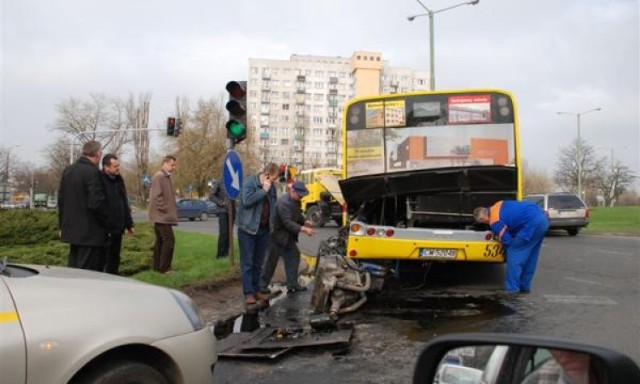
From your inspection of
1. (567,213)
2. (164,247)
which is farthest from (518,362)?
(567,213)

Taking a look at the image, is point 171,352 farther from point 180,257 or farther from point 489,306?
point 180,257

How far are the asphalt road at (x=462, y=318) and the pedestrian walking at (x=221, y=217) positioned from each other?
13.4 ft

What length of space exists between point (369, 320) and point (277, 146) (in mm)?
107753

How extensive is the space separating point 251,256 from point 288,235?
3.41ft

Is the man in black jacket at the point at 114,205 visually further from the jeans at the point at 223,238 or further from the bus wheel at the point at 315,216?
the bus wheel at the point at 315,216

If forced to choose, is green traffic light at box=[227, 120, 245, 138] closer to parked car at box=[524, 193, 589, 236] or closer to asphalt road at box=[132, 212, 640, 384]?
asphalt road at box=[132, 212, 640, 384]

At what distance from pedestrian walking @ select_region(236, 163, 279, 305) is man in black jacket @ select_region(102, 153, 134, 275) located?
150 centimetres

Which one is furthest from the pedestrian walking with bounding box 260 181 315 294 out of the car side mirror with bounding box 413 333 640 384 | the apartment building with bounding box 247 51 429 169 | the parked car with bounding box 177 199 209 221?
the apartment building with bounding box 247 51 429 169

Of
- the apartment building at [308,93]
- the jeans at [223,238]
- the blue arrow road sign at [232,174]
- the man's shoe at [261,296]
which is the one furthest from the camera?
the apartment building at [308,93]

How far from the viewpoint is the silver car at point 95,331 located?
274 centimetres

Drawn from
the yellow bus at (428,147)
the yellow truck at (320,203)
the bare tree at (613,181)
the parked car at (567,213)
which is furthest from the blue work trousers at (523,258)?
the bare tree at (613,181)

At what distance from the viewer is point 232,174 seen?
920cm

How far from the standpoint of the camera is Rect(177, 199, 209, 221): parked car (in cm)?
3912

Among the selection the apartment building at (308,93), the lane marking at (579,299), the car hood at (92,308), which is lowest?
the lane marking at (579,299)
